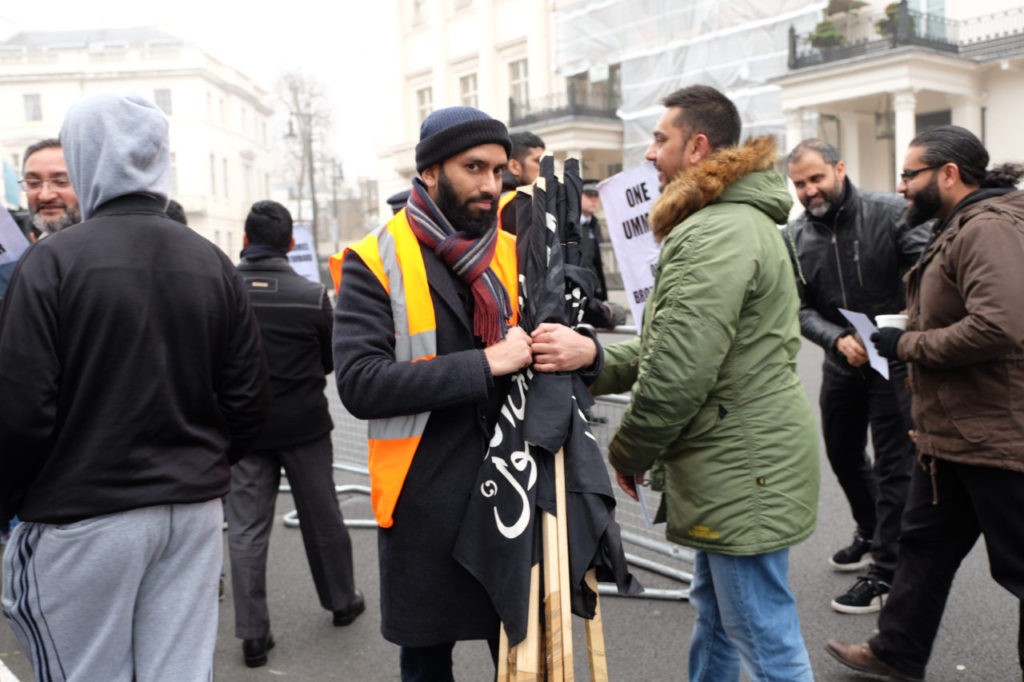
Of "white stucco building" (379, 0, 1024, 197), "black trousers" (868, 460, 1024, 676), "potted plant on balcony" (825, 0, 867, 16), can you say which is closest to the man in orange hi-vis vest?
"black trousers" (868, 460, 1024, 676)

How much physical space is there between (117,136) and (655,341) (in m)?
1.59

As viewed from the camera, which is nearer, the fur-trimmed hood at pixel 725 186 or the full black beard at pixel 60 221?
the fur-trimmed hood at pixel 725 186

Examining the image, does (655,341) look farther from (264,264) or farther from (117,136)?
(264,264)

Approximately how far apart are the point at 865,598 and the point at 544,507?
268 centimetres

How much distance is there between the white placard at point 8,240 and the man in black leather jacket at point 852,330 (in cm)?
369

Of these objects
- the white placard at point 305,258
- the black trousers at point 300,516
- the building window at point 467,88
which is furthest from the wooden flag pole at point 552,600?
the building window at point 467,88

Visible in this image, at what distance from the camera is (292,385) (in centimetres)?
452

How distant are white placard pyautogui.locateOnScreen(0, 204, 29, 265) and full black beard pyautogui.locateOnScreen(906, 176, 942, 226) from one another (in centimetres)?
388

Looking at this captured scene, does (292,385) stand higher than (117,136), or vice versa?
(117,136)

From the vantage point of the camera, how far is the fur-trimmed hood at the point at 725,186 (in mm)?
2754

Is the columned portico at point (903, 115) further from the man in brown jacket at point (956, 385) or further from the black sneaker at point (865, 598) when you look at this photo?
the man in brown jacket at point (956, 385)

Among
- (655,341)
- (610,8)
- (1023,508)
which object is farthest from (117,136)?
(610,8)

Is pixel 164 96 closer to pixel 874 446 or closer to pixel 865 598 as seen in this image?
pixel 874 446

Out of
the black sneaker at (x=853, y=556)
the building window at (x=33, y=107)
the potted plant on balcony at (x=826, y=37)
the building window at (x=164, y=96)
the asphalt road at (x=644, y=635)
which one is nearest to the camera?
the asphalt road at (x=644, y=635)
